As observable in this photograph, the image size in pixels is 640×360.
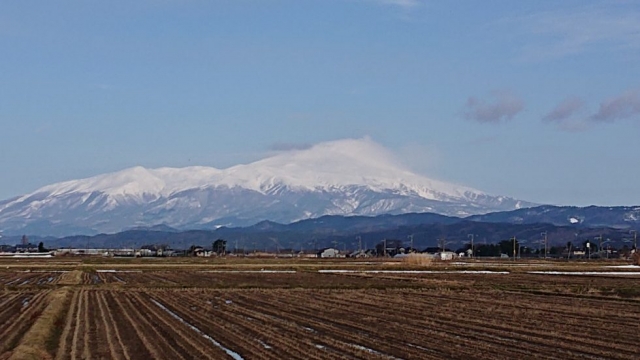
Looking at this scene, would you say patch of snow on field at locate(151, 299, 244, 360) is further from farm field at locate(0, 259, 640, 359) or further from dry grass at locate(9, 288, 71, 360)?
dry grass at locate(9, 288, 71, 360)

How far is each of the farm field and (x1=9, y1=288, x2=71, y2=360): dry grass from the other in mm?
45

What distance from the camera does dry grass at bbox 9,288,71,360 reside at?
1681 centimetres

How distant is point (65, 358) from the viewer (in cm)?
1662

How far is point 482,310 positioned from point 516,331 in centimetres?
610

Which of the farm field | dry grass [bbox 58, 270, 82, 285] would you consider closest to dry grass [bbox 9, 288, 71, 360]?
the farm field

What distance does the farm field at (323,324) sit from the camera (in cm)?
1700

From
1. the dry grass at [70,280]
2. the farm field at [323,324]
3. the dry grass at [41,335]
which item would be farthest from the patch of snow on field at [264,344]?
the dry grass at [70,280]

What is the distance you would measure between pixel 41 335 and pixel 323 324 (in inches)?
253

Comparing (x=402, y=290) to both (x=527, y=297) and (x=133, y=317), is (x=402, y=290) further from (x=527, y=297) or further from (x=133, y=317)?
(x=133, y=317)

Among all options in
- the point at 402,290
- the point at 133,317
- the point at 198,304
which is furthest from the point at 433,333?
the point at 402,290

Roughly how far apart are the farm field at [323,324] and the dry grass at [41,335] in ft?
0.15

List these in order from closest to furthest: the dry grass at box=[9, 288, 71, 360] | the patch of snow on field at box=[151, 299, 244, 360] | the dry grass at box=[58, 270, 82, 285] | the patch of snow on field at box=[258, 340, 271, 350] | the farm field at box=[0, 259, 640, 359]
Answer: the patch of snow on field at box=[151, 299, 244, 360] → the dry grass at box=[9, 288, 71, 360] → the farm field at box=[0, 259, 640, 359] → the patch of snow on field at box=[258, 340, 271, 350] → the dry grass at box=[58, 270, 82, 285]

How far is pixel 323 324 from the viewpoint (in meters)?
22.1

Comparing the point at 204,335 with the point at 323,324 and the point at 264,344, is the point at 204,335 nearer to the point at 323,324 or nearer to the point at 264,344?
the point at 264,344
